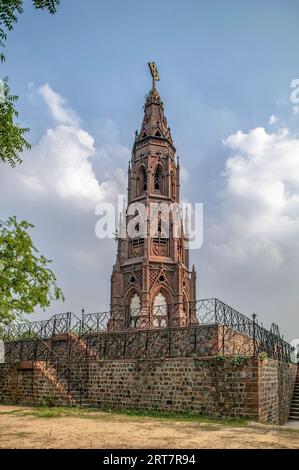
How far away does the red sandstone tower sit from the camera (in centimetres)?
3025

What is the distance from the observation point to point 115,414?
45.9 feet

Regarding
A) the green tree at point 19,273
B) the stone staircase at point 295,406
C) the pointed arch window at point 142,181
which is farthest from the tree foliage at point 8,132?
the pointed arch window at point 142,181

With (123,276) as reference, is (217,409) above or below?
below

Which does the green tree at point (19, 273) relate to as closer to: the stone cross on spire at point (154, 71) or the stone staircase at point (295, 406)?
the stone staircase at point (295, 406)

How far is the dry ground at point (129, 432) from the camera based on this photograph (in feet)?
27.4

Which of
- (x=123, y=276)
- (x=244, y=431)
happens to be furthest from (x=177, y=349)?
(x=123, y=276)

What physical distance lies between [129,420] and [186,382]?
2.58 m

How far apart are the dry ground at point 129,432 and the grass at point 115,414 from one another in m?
0.03

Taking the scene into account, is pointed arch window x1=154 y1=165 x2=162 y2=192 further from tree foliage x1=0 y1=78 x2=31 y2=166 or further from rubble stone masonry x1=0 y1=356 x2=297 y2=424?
tree foliage x1=0 y1=78 x2=31 y2=166

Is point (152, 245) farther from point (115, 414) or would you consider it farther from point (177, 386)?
point (115, 414)

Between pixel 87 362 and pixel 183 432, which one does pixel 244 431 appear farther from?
pixel 87 362

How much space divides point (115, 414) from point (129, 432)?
4359mm

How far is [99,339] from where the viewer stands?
1855 centimetres

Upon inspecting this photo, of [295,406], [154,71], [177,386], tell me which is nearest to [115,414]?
[177,386]
